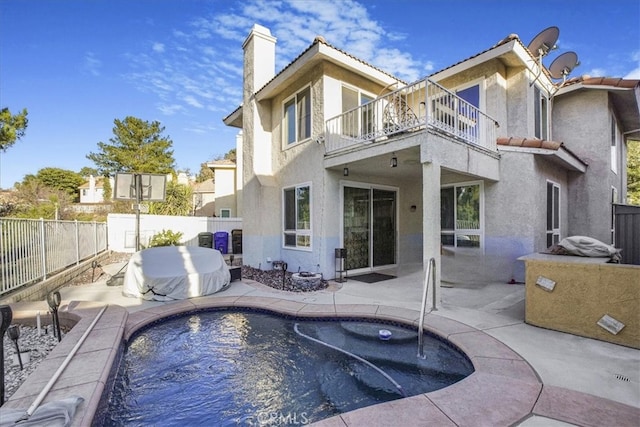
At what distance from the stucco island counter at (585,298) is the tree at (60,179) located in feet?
181

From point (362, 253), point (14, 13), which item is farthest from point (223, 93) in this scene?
point (362, 253)

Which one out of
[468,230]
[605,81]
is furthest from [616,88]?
[468,230]

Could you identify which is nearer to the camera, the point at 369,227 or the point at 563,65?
the point at 563,65

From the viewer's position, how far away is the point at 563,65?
993cm

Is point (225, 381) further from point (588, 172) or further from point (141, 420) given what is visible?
point (588, 172)

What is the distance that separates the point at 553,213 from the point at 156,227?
17.2 m

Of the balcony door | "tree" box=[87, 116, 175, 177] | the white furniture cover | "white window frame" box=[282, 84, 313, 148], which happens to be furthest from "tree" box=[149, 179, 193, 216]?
the balcony door

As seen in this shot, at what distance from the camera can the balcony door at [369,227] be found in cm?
968

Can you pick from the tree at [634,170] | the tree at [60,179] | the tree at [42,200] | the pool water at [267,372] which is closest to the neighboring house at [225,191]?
the tree at [42,200]

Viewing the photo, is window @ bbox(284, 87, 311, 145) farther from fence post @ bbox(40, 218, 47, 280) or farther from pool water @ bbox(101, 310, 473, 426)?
fence post @ bbox(40, 218, 47, 280)

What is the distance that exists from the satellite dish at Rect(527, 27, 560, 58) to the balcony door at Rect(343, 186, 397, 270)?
19.7ft

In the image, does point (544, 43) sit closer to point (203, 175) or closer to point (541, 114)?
point (541, 114)

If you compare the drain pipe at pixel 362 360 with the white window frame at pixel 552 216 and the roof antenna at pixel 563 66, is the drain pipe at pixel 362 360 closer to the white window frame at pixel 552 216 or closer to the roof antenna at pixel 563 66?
the white window frame at pixel 552 216

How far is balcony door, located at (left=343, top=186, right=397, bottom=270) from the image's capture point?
9.68 m
